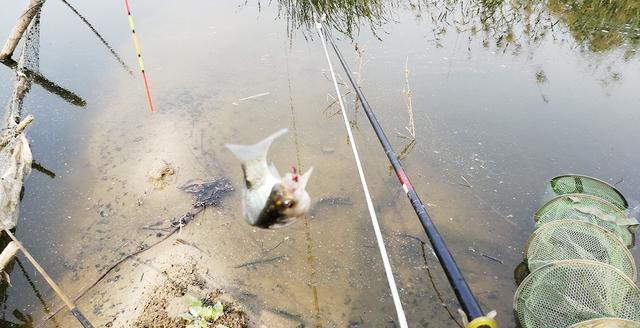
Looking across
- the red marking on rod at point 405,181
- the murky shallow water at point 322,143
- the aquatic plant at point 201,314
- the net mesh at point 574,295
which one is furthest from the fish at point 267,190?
the net mesh at point 574,295

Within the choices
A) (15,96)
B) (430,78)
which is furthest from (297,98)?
(15,96)

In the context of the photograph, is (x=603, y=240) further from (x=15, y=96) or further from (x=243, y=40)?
(x=15, y=96)

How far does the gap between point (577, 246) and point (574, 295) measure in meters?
0.60

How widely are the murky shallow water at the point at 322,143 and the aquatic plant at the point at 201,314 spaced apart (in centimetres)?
52

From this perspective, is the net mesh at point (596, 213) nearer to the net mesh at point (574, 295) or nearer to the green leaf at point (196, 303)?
the net mesh at point (574, 295)

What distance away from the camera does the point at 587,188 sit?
193 inches

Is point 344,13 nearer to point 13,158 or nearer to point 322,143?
point 322,143

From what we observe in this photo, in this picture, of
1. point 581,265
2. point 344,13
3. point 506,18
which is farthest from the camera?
point 344,13

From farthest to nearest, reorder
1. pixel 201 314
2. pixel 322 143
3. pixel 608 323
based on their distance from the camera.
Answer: pixel 322 143
pixel 201 314
pixel 608 323

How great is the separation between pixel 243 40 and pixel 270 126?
142 inches

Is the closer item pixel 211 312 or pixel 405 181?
pixel 405 181

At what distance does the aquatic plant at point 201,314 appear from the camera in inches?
157

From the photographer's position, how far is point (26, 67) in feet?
29.1

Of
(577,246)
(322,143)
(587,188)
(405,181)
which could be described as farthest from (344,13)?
(405,181)
